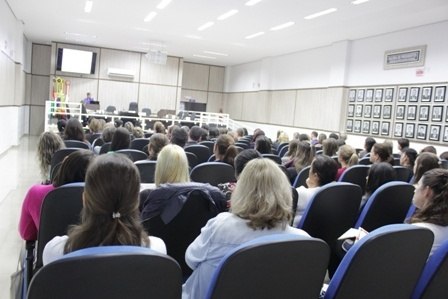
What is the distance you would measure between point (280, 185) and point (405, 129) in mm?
9467

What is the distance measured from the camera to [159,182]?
2.54m

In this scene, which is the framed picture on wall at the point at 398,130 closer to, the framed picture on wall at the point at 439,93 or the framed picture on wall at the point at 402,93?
the framed picture on wall at the point at 402,93

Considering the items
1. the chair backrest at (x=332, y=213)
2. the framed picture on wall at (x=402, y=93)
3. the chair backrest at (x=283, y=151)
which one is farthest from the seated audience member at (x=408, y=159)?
the framed picture on wall at (x=402, y=93)

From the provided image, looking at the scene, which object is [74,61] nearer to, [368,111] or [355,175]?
[368,111]

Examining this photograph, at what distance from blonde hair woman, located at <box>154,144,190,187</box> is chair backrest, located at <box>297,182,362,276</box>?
2.83 feet

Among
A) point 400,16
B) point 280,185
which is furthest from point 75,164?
point 400,16

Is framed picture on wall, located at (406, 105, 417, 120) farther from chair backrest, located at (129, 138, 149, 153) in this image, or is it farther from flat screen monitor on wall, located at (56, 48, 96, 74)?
flat screen monitor on wall, located at (56, 48, 96, 74)

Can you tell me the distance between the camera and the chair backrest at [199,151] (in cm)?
537

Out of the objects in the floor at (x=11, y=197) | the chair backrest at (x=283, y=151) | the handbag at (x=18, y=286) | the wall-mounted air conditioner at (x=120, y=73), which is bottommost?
the floor at (x=11, y=197)

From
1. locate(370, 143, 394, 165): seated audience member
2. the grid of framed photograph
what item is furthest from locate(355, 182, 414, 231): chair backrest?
the grid of framed photograph

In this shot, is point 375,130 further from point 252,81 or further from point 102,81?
point 102,81

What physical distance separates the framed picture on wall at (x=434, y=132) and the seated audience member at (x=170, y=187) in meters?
8.45

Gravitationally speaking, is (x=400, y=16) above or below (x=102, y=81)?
above

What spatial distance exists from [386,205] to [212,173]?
148 cm
